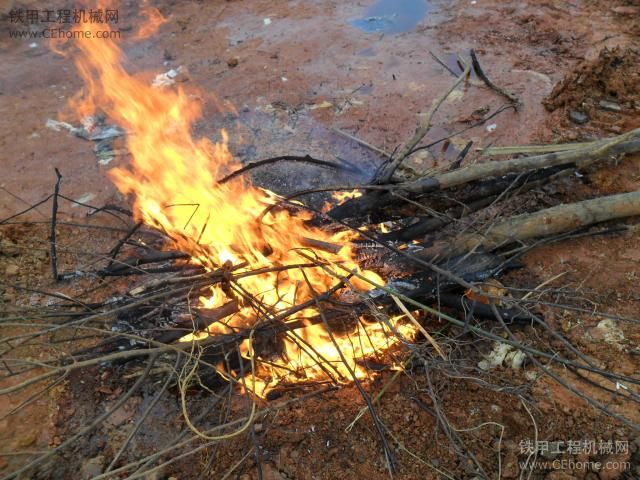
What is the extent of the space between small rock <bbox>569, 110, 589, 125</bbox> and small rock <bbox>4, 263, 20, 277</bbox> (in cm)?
567

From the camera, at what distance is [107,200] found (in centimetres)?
464

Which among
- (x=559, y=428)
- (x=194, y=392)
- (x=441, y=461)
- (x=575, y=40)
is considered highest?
(x=575, y=40)

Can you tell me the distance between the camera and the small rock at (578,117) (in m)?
4.96

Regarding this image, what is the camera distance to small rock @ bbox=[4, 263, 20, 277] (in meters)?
3.83

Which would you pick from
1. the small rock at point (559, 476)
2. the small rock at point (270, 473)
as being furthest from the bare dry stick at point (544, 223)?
the small rock at point (270, 473)

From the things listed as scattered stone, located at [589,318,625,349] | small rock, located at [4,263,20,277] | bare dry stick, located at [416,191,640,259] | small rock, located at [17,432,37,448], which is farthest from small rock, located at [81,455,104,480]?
scattered stone, located at [589,318,625,349]

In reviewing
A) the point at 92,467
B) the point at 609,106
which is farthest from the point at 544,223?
the point at 92,467

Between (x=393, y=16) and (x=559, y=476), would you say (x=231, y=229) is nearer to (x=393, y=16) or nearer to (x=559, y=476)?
(x=559, y=476)

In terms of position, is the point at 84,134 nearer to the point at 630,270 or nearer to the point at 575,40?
the point at 630,270

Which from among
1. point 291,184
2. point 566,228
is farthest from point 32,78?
point 566,228

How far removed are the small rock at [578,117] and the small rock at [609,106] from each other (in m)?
0.26

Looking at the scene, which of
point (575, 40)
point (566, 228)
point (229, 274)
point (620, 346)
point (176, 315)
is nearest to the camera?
point (229, 274)

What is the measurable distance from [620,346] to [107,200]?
455 centimetres

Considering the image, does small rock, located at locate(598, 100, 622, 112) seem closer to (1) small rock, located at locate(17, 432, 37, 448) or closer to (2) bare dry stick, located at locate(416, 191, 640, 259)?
(2) bare dry stick, located at locate(416, 191, 640, 259)
